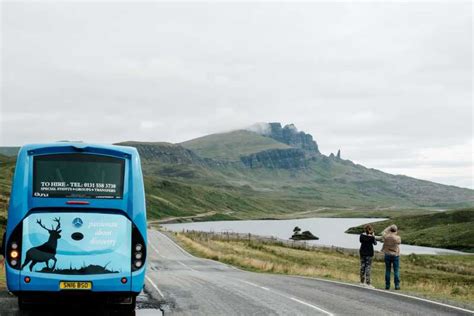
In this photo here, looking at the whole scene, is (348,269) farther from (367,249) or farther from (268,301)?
(268,301)

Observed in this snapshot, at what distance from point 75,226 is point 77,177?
1.00 meters

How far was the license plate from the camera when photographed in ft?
33.1

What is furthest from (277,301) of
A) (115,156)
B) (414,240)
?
(414,240)

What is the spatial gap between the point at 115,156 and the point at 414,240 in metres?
109

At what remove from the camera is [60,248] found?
1019cm

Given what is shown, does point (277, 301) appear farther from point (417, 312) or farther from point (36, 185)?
point (36, 185)

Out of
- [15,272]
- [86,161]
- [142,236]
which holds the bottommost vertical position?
[15,272]

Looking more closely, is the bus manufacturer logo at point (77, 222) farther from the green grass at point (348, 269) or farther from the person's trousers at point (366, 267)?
the green grass at point (348, 269)

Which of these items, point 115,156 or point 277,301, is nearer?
point 115,156

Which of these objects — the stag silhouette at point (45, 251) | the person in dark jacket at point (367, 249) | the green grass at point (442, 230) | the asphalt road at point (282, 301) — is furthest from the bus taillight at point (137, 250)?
the green grass at point (442, 230)

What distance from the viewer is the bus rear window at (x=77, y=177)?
1050 cm

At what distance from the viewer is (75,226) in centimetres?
1034

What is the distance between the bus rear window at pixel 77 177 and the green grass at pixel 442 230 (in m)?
95.6

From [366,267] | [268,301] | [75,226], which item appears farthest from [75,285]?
[366,267]
